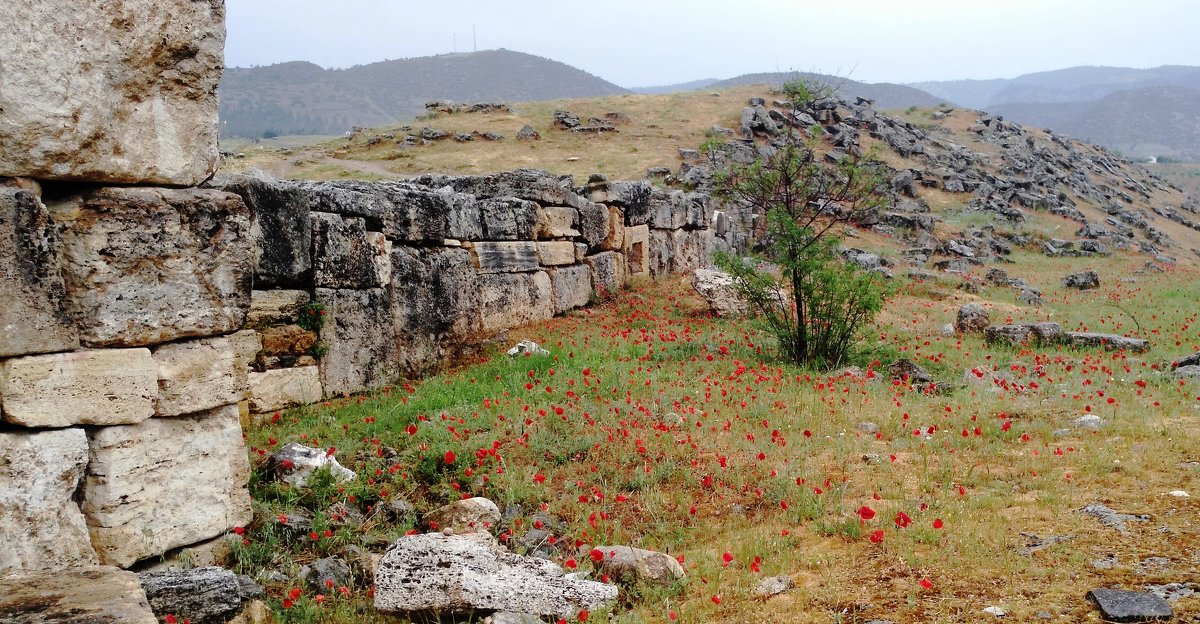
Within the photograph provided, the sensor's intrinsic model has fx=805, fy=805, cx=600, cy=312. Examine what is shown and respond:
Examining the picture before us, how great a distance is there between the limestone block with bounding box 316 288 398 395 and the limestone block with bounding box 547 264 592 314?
405 cm

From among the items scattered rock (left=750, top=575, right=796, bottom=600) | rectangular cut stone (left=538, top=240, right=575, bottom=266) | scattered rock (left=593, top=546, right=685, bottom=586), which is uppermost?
rectangular cut stone (left=538, top=240, right=575, bottom=266)

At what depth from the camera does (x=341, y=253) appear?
25.6 feet

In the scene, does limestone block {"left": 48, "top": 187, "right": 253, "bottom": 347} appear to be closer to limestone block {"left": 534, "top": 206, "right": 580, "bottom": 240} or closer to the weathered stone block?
the weathered stone block

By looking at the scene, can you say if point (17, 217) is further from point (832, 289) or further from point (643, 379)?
point (832, 289)

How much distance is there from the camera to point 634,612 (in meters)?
4.14

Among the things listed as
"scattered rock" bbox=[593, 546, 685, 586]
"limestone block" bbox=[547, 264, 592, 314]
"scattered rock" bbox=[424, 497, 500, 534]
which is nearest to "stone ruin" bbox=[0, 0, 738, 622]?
"scattered rock" bbox=[424, 497, 500, 534]

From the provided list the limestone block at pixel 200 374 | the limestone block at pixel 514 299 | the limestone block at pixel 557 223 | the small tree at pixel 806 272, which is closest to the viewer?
the limestone block at pixel 200 374

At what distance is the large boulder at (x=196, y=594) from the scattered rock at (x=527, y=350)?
5350 mm

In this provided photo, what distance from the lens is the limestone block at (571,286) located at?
39.9ft

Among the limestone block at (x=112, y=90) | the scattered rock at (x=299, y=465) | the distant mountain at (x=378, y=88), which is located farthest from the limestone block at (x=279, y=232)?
the distant mountain at (x=378, y=88)

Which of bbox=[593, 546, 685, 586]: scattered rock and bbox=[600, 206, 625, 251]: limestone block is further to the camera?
bbox=[600, 206, 625, 251]: limestone block

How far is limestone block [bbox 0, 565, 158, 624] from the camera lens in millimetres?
3047

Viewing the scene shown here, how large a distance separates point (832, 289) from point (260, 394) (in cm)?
641

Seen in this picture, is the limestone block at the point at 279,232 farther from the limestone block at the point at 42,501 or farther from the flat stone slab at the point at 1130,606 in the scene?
the flat stone slab at the point at 1130,606
